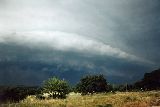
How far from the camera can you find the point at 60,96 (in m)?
65.4

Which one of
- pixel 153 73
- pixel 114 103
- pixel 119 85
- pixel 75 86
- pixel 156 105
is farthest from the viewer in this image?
pixel 153 73

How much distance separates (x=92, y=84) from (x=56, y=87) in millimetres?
42351

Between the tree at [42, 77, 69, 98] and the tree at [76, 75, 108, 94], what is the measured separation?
37.1 meters

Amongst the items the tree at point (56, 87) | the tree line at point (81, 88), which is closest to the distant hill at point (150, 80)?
the tree line at point (81, 88)

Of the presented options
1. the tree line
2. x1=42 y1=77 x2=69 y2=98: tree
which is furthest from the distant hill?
x1=42 y1=77 x2=69 y2=98: tree

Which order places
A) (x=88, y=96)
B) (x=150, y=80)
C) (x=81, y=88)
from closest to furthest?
1. (x=88, y=96)
2. (x=81, y=88)
3. (x=150, y=80)

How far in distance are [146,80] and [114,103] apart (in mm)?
90940

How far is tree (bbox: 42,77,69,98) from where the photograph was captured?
6569 cm

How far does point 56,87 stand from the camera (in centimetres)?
6575

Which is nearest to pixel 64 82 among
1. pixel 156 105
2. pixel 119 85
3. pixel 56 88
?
pixel 56 88

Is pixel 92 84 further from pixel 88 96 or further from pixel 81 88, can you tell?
pixel 88 96

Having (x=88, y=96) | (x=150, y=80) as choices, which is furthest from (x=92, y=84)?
(x=88, y=96)

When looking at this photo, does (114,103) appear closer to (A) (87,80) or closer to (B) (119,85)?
(A) (87,80)

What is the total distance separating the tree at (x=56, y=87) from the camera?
65688 millimetres
